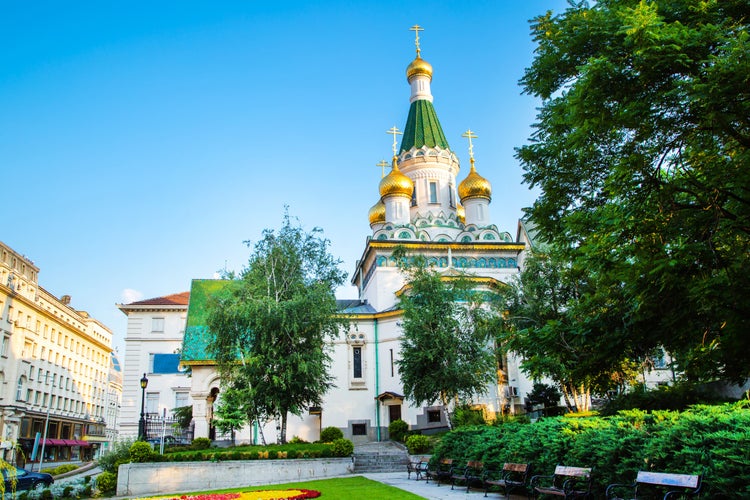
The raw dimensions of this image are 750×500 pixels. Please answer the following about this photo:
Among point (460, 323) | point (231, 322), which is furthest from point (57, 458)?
point (460, 323)

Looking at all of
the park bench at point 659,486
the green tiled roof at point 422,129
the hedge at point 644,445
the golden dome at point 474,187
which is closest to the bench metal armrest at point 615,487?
the park bench at point 659,486

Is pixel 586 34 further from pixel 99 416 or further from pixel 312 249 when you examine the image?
pixel 99 416

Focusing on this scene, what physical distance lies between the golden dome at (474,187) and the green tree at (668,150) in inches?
1014

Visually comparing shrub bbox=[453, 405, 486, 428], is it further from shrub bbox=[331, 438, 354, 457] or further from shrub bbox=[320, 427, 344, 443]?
shrub bbox=[320, 427, 344, 443]

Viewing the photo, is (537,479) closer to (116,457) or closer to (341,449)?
(341,449)

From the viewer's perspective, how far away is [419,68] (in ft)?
138

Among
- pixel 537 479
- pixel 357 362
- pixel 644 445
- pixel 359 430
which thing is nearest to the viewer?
pixel 644 445

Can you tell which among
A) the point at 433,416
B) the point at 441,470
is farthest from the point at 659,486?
the point at 433,416

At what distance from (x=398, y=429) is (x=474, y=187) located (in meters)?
16.8

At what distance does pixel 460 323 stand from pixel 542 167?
1426cm

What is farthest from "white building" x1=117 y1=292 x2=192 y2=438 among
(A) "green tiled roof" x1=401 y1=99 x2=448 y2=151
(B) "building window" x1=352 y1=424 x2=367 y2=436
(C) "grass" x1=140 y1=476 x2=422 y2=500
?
(C) "grass" x1=140 y1=476 x2=422 y2=500

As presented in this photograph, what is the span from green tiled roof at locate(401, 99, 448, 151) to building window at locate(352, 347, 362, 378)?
594 inches

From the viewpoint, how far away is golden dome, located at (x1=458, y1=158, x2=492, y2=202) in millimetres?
37562

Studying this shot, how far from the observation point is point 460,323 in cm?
2658
